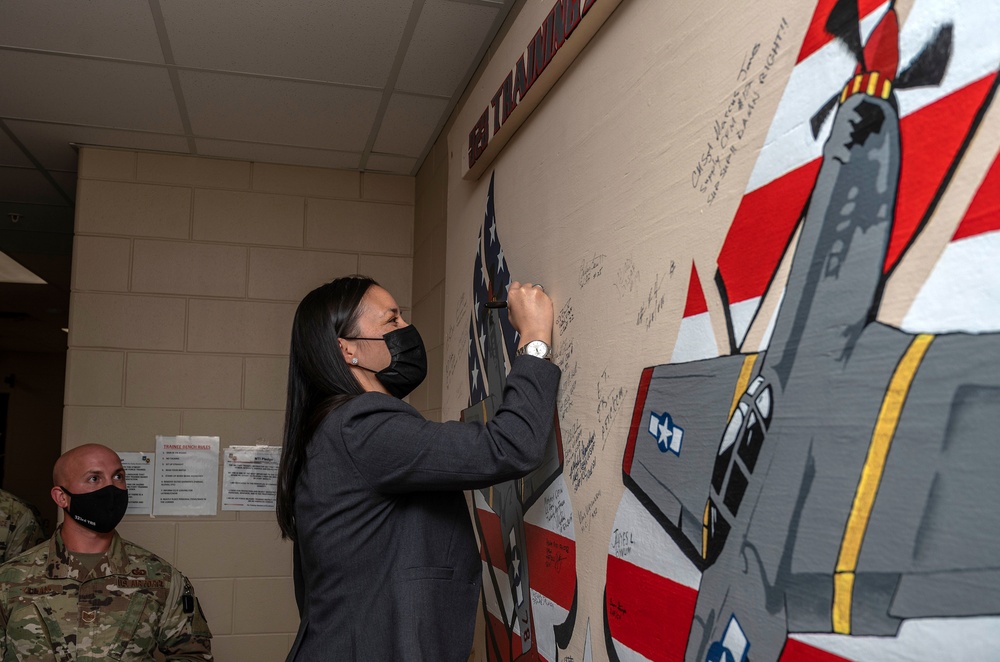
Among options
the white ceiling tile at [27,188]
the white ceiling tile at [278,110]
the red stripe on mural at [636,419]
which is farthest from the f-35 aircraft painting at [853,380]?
the white ceiling tile at [27,188]

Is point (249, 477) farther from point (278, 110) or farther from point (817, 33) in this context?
point (817, 33)

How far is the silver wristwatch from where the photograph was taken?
1396 mm

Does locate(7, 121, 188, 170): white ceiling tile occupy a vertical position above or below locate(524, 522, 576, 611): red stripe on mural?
above

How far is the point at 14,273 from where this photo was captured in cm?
525

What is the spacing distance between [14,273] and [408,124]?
12.4ft

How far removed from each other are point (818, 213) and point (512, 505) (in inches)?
44.2

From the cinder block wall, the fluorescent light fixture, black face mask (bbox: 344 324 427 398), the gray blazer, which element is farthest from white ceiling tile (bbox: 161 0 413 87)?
the fluorescent light fixture

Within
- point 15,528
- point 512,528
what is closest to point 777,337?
point 512,528

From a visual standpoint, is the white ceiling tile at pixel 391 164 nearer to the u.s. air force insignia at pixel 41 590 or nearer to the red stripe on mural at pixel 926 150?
the u.s. air force insignia at pixel 41 590

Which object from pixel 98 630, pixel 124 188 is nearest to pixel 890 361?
pixel 98 630

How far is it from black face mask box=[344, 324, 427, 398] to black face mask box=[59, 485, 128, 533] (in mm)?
1263

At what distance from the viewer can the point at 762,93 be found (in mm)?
891

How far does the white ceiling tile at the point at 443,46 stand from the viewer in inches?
85.6

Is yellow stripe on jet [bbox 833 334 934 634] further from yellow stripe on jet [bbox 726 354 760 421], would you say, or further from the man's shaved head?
the man's shaved head
